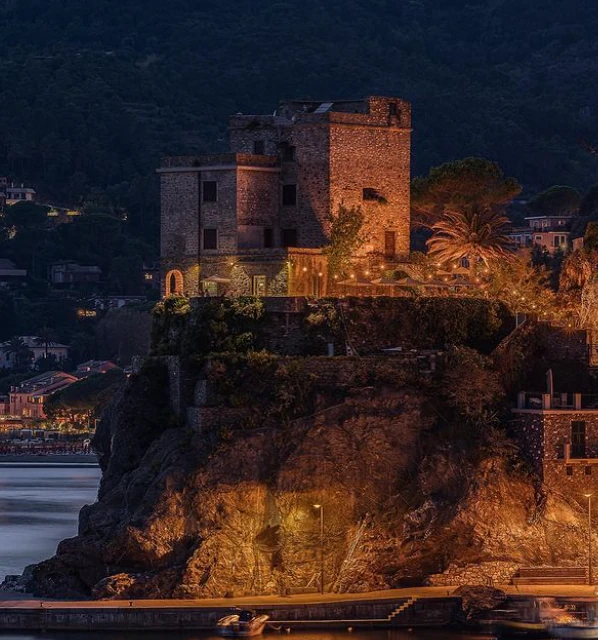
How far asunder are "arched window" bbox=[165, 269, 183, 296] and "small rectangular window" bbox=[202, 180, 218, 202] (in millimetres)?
2695

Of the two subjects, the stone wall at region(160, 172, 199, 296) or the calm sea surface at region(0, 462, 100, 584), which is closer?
the stone wall at region(160, 172, 199, 296)

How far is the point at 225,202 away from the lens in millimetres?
76938

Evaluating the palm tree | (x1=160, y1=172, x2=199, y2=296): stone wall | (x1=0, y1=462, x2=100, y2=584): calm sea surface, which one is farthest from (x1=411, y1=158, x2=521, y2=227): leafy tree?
(x1=0, y1=462, x2=100, y2=584): calm sea surface

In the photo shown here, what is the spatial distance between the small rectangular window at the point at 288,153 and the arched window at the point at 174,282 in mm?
5179

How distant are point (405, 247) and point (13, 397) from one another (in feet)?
364

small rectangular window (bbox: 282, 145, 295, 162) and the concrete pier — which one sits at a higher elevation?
small rectangular window (bbox: 282, 145, 295, 162)

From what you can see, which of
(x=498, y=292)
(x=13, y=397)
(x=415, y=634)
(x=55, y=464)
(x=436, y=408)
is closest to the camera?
(x=415, y=634)

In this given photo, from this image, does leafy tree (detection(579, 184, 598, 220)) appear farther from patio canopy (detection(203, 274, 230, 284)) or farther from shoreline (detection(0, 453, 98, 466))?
shoreline (detection(0, 453, 98, 466))

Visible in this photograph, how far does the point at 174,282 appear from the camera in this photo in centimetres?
7838

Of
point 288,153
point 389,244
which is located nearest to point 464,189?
point 389,244

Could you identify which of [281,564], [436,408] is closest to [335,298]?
[436,408]

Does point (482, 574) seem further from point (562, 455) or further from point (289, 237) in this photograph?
point (289, 237)

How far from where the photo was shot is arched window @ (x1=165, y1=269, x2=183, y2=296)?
78.0 m

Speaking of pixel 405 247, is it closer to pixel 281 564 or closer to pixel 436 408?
pixel 436 408
